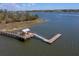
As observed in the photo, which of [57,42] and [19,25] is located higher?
[19,25]

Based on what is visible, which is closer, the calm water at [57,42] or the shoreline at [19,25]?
the calm water at [57,42]

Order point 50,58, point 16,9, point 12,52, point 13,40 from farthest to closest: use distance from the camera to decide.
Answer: point 13,40
point 16,9
point 12,52
point 50,58

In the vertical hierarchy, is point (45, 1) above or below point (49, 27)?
above

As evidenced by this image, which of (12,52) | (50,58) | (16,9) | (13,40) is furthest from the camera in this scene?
(13,40)

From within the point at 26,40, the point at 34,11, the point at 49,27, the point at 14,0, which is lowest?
the point at 26,40

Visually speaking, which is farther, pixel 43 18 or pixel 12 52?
pixel 43 18

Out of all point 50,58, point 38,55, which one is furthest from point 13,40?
point 50,58

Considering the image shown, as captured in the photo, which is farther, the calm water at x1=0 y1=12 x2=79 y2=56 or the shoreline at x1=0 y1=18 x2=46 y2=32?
the shoreline at x1=0 y1=18 x2=46 y2=32

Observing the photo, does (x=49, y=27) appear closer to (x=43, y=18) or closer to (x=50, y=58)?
(x=43, y=18)
